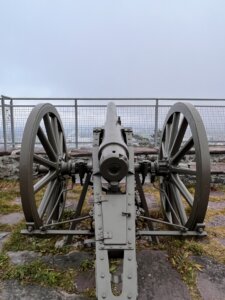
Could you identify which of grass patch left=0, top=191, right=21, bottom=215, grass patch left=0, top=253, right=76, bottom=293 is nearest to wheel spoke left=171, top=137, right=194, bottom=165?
grass patch left=0, top=253, right=76, bottom=293

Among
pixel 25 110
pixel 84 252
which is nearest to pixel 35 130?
pixel 84 252

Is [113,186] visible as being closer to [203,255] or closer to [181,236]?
[181,236]

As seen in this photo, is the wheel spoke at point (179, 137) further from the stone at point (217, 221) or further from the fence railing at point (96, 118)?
the fence railing at point (96, 118)

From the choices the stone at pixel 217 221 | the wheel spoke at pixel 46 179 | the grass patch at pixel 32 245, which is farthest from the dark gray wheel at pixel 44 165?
the stone at pixel 217 221

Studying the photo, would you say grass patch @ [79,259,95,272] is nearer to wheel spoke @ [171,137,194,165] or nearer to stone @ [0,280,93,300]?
stone @ [0,280,93,300]

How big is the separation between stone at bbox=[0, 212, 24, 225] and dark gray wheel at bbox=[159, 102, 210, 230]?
1988mm

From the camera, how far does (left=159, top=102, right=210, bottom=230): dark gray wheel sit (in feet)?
9.20

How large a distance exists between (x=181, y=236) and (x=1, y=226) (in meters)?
2.39

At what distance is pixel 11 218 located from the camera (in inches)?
173

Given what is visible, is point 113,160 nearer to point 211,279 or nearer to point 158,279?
point 158,279

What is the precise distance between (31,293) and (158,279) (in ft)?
3.42

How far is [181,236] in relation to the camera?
9.16 feet

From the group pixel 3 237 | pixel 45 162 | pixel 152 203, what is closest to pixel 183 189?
pixel 45 162

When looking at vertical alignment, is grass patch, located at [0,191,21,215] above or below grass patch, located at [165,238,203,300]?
above
